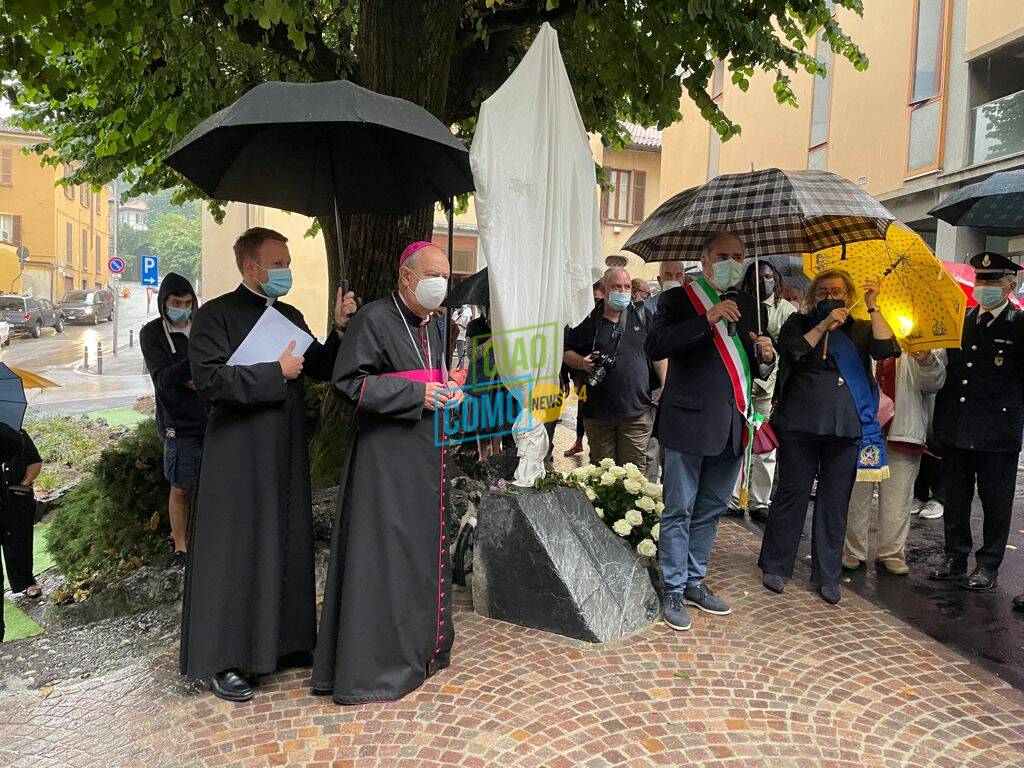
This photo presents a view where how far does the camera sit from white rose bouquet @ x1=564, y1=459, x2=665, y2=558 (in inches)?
185

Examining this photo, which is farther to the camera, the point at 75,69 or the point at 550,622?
the point at 75,69

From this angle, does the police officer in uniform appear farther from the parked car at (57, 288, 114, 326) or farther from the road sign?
the parked car at (57, 288, 114, 326)

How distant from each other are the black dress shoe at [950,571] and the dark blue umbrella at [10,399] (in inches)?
231

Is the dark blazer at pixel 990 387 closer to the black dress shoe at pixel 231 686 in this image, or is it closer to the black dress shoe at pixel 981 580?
the black dress shoe at pixel 981 580

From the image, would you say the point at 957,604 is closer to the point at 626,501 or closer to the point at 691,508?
the point at 691,508

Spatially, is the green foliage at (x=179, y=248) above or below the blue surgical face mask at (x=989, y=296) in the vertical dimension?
above

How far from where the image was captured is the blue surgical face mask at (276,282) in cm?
362

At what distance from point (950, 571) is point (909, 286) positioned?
2092 mm

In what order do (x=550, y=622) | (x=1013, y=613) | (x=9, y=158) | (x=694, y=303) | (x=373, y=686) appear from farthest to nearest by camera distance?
(x=9, y=158)
(x=1013, y=613)
(x=694, y=303)
(x=550, y=622)
(x=373, y=686)

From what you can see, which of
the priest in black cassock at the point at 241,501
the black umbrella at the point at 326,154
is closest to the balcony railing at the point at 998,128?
the black umbrella at the point at 326,154

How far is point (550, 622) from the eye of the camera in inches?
163

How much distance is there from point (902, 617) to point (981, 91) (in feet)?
42.0

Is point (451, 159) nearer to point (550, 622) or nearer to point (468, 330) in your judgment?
point (550, 622)

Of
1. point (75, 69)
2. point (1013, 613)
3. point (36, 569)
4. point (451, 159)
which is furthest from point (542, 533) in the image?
point (75, 69)
